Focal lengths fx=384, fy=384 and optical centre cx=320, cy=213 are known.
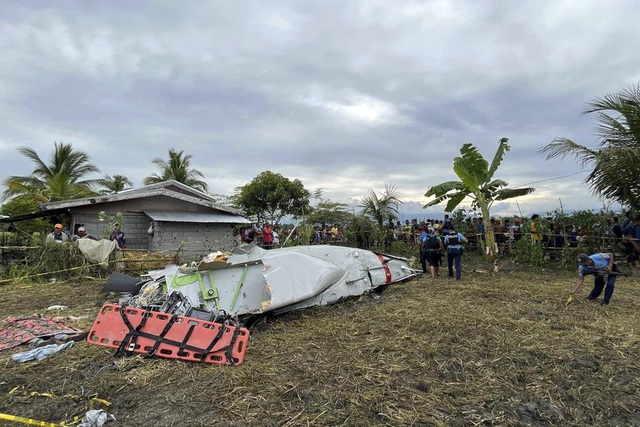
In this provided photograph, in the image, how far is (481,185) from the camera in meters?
11.6

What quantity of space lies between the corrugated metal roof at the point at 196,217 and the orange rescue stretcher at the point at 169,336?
393 inches

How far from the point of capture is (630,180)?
852 centimetres

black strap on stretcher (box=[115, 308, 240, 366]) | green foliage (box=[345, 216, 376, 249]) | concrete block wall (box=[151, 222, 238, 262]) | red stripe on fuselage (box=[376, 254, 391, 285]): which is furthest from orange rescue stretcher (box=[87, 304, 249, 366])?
green foliage (box=[345, 216, 376, 249])

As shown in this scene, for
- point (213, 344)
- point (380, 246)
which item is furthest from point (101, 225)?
point (213, 344)

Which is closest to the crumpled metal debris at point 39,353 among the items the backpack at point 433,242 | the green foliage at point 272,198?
the backpack at point 433,242

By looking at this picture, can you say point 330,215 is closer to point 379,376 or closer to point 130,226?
point 130,226

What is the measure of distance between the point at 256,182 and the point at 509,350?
80.3ft

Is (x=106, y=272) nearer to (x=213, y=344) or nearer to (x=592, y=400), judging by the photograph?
(x=213, y=344)

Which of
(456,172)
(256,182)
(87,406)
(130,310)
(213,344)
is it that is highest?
(256,182)

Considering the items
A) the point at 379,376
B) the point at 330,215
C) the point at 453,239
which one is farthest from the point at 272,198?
the point at 379,376

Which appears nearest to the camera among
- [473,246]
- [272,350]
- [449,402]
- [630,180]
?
[449,402]

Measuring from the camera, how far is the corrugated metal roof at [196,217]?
14313 mm

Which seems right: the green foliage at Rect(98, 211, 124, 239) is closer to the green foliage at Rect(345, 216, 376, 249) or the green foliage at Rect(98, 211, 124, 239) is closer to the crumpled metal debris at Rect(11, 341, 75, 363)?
the green foliage at Rect(345, 216, 376, 249)

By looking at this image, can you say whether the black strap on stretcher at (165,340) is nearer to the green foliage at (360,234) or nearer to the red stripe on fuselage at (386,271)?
the red stripe on fuselage at (386,271)
